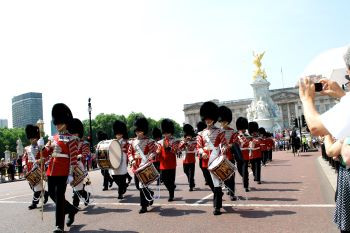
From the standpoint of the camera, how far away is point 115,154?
1144 centimetres

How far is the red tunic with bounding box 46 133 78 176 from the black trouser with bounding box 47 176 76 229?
11 centimetres

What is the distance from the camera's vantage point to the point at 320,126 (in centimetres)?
258

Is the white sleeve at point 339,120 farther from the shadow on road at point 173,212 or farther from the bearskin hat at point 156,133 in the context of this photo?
the bearskin hat at point 156,133

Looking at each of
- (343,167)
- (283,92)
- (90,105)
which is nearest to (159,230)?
(343,167)

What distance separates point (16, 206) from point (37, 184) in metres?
1.43

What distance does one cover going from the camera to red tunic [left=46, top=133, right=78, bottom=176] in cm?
748

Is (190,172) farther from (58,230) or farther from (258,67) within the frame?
(258,67)

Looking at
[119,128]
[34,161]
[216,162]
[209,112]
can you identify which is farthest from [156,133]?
[216,162]

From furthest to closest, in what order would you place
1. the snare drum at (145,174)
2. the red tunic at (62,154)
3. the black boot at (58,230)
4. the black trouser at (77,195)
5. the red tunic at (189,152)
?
1. the red tunic at (189,152)
2. the black trouser at (77,195)
3. the snare drum at (145,174)
4. the red tunic at (62,154)
5. the black boot at (58,230)

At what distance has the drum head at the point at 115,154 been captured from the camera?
11.1 meters

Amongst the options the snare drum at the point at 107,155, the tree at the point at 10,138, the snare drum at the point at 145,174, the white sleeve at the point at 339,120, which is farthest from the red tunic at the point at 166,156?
the tree at the point at 10,138

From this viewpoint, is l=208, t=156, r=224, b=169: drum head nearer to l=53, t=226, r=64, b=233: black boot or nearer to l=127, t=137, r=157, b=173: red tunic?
l=127, t=137, r=157, b=173: red tunic

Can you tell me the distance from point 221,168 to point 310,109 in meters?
5.44

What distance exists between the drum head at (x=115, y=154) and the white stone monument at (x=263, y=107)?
150 ft
